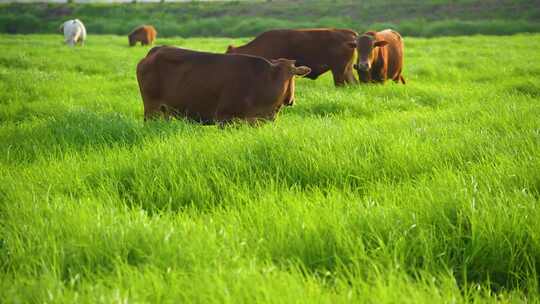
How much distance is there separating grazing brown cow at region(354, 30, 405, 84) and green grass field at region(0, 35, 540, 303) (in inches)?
149

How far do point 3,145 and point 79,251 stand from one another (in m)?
2.82

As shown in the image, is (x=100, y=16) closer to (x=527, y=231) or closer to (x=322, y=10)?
(x=322, y=10)

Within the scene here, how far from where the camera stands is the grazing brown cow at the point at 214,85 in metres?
5.05

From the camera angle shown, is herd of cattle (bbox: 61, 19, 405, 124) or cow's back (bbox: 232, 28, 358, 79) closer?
herd of cattle (bbox: 61, 19, 405, 124)

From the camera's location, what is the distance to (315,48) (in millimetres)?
8828

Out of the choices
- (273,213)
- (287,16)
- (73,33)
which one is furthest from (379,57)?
(287,16)

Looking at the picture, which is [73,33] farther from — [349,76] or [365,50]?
[365,50]

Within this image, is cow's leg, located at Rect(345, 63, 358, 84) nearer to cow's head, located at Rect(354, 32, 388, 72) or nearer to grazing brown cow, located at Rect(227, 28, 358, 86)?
grazing brown cow, located at Rect(227, 28, 358, 86)

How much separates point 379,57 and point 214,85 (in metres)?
5.01

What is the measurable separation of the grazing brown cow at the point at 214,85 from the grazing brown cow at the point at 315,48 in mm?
3109

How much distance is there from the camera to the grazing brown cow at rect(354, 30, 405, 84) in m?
8.56

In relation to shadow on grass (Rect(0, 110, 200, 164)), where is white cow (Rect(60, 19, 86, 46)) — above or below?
above

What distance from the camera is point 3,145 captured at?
169 inches

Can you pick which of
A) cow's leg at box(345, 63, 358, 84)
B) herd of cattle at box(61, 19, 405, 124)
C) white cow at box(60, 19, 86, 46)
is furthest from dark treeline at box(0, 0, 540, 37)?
herd of cattle at box(61, 19, 405, 124)
